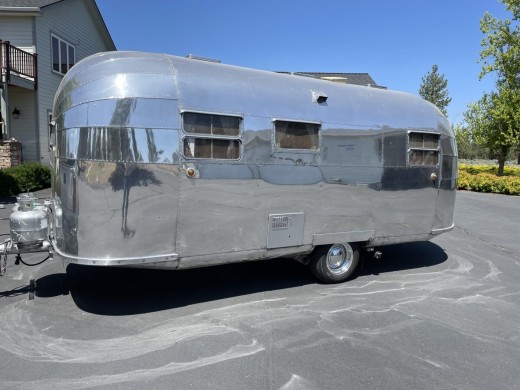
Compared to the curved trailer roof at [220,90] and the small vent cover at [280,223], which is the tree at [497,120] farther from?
the small vent cover at [280,223]

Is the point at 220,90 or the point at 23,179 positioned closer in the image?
the point at 220,90

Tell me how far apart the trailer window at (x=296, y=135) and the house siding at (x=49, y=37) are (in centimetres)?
1467

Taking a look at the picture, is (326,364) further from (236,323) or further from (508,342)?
(508,342)

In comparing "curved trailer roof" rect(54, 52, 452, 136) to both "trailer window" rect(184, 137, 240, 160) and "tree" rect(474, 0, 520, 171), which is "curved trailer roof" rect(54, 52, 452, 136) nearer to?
"trailer window" rect(184, 137, 240, 160)

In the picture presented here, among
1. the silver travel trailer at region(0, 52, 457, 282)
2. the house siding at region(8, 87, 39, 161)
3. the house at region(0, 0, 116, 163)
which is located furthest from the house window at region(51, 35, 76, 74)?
the silver travel trailer at region(0, 52, 457, 282)

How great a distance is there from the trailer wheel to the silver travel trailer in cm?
2

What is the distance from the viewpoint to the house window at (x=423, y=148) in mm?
6223

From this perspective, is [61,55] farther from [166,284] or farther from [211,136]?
[211,136]

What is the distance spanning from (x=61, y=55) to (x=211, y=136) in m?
17.3

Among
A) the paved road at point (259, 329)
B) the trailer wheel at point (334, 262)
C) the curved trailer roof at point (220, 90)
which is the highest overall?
the curved trailer roof at point (220, 90)

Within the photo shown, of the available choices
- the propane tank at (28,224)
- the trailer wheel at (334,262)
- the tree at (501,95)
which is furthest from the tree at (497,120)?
the propane tank at (28,224)

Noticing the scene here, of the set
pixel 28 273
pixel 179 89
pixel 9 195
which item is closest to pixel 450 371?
pixel 179 89

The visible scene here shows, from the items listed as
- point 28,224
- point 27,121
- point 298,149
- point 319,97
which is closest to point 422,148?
point 319,97

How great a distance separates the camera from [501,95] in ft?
67.0
